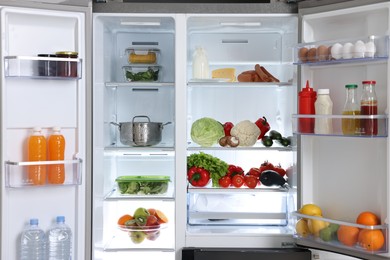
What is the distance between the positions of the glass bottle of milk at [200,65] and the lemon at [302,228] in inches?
43.1

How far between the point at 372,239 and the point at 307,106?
769 mm

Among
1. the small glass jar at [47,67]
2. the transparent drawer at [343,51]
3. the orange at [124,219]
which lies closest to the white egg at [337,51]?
the transparent drawer at [343,51]

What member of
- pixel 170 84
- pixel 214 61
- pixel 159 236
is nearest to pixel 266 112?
pixel 214 61

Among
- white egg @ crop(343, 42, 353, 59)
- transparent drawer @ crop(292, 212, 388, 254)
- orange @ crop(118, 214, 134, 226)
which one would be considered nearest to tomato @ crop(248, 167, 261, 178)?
transparent drawer @ crop(292, 212, 388, 254)

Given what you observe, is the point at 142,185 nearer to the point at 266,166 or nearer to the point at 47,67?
the point at 266,166

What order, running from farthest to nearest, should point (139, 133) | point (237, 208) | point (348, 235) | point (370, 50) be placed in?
point (237, 208)
point (139, 133)
point (348, 235)
point (370, 50)

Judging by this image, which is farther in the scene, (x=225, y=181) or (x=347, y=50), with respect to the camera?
(x=225, y=181)

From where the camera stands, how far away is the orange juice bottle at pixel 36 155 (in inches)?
121

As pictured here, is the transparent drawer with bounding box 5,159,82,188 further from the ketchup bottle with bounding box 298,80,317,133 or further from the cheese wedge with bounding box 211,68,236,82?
the ketchup bottle with bounding box 298,80,317,133

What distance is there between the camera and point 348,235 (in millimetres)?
2924

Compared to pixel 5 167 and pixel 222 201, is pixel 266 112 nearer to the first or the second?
pixel 222 201

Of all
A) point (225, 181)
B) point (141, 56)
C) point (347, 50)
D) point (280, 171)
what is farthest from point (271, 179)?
point (141, 56)

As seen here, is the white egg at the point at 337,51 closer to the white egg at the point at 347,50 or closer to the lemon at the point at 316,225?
the white egg at the point at 347,50

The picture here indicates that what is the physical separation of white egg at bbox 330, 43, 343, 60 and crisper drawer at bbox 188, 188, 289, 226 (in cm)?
97
